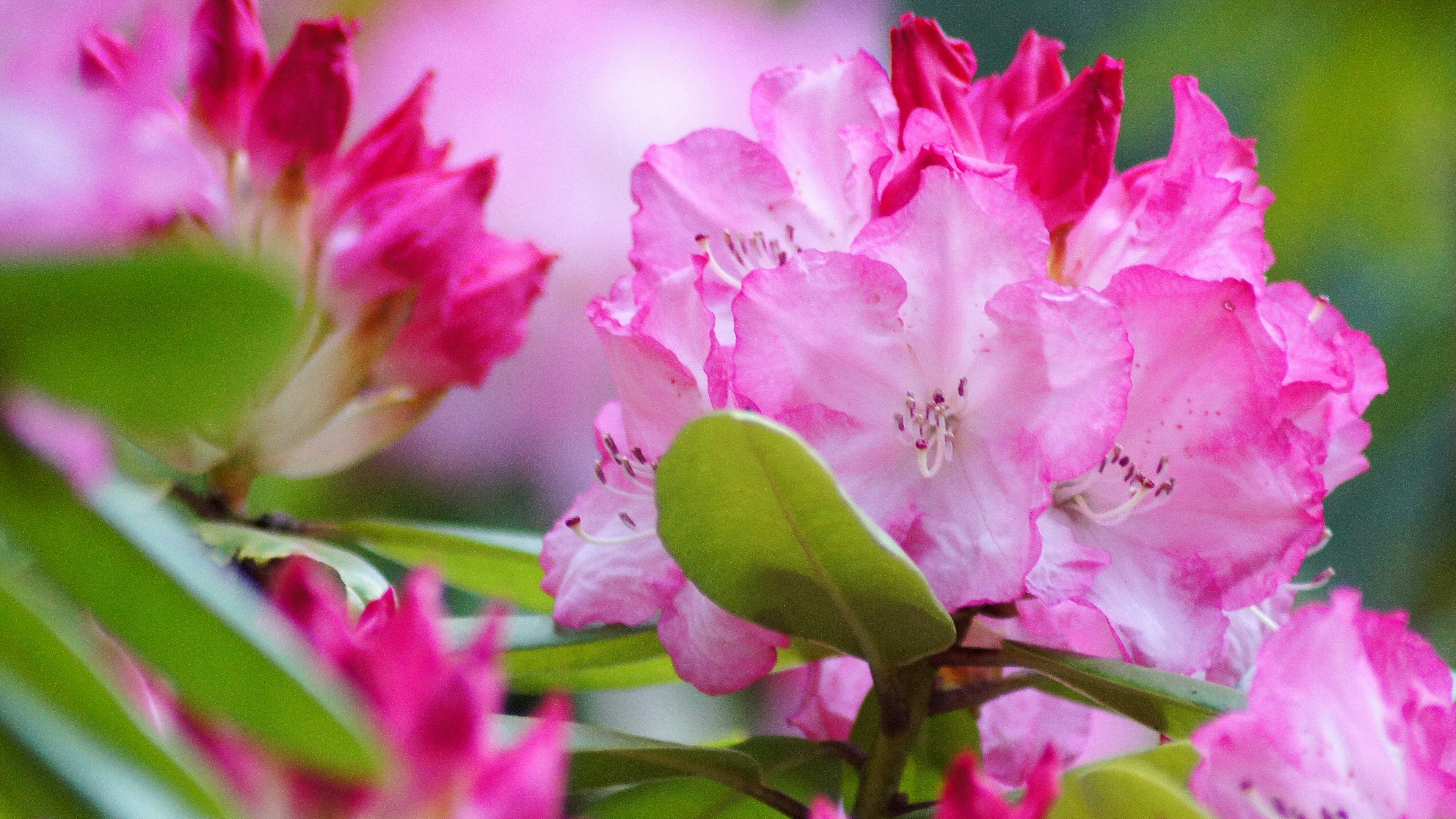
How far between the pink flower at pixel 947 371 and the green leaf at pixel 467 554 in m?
0.23

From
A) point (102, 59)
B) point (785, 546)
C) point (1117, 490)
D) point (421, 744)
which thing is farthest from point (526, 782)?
→ point (102, 59)

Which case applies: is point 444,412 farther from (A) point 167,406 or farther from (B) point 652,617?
(A) point 167,406

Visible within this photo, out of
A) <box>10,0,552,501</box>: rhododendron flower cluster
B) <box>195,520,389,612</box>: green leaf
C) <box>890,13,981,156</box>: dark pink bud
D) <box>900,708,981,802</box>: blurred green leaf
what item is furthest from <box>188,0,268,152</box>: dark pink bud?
<box>900,708,981,802</box>: blurred green leaf

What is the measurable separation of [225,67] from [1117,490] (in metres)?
0.39

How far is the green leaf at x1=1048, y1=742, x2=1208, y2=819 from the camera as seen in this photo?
1.17ft

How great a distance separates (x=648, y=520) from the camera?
1.64 ft

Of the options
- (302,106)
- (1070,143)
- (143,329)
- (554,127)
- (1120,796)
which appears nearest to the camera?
(143,329)

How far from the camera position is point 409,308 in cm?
59

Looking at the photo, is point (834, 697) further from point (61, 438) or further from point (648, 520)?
point (61, 438)

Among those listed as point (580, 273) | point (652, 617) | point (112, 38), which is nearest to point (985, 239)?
point (652, 617)

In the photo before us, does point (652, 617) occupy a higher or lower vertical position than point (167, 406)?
lower

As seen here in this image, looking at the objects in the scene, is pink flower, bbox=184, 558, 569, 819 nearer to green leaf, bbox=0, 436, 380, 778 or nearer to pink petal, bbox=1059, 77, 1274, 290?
green leaf, bbox=0, 436, 380, 778

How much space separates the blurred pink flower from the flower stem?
522mm

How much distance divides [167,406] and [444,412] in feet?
2.62
